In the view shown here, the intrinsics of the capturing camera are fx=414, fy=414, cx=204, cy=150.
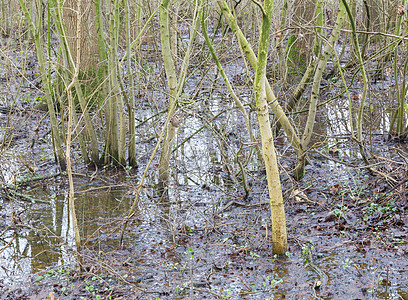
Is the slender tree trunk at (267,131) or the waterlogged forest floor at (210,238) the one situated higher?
the slender tree trunk at (267,131)

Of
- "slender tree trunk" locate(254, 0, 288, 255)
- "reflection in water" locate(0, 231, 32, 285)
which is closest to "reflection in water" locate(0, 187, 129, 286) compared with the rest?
"reflection in water" locate(0, 231, 32, 285)

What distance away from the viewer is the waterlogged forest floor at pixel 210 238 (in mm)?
4000

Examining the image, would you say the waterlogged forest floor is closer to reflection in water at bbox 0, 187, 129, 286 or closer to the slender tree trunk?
reflection in water at bbox 0, 187, 129, 286

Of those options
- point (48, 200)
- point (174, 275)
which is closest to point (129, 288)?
point (174, 275)

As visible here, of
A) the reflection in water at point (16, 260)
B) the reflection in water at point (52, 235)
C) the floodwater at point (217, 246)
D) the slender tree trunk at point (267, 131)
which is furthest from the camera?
the reflection in water at point (52, 235)

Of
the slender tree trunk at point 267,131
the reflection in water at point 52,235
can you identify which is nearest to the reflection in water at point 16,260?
the reflection in water at point 52,235

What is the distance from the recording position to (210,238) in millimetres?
5098

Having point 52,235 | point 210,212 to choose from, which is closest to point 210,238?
point 210,212

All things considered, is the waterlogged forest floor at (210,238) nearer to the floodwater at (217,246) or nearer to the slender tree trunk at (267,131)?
the floodwater at (217,246)

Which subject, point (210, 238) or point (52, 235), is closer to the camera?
point (210, 238)

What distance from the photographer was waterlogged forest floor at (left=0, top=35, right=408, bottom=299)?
13.1 feet

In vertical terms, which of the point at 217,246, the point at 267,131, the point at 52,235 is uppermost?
the point at 267,131

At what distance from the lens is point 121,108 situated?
273 inches

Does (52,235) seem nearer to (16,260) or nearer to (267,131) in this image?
(16,260)
